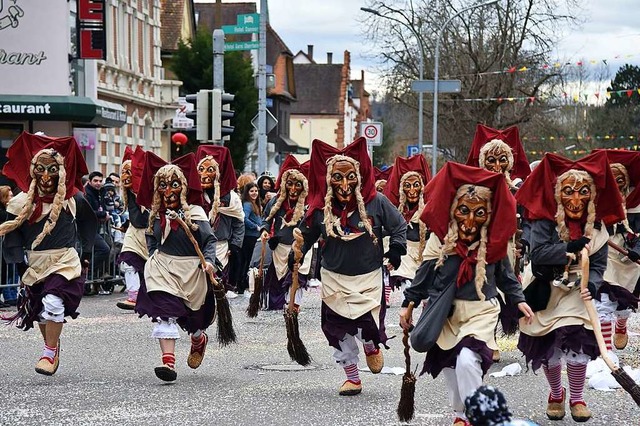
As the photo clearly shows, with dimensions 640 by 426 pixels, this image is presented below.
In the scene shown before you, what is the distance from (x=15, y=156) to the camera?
10625 millimetres

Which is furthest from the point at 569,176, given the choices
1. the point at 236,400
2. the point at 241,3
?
the point at 241,3

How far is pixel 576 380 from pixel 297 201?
6564mm

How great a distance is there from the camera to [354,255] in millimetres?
9648

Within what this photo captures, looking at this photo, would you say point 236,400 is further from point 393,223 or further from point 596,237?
point 596,237

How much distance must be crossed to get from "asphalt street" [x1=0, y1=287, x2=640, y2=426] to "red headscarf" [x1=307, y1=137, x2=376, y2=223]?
1.47 metres

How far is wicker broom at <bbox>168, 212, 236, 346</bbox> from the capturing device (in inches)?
392

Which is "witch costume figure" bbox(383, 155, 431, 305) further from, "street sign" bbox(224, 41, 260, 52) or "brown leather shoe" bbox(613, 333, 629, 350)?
"street sign" bbox(224, 41, 260, 52)

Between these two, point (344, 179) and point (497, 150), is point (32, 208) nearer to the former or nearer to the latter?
point (344, 179)

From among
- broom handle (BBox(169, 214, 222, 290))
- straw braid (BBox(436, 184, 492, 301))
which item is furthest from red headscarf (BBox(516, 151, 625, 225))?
broom handle (BBox(169, 214, 222, 290))

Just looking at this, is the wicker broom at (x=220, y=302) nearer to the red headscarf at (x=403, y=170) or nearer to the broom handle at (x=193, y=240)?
the broom handle at (x=193, y=240)

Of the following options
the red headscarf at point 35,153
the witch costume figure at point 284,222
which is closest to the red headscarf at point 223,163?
the witch costume figure at point 284,222

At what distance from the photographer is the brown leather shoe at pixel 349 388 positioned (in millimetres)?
9352

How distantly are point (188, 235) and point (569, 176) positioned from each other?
3167mm

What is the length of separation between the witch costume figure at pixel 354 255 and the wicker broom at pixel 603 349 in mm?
1764
